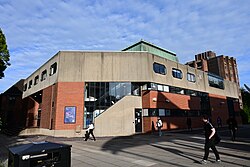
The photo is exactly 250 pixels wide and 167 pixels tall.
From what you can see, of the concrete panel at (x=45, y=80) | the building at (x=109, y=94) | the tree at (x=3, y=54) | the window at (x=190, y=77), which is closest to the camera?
the tree at (x=3, y=54)

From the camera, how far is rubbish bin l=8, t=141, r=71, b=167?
329cm

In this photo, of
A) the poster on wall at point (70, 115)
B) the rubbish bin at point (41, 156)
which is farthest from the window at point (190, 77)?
the rubbish bin at point (41, 156)

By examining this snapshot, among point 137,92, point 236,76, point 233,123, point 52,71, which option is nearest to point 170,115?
point 137,92

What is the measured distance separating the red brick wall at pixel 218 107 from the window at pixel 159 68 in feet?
42.9

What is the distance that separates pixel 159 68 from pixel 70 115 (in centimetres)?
1229

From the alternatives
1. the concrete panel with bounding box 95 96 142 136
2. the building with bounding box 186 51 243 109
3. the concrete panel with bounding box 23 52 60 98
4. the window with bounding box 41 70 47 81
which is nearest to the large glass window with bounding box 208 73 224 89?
the concrete panel with bounding box 95 96 142 136

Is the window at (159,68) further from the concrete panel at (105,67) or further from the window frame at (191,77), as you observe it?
the window frame at (191,77)

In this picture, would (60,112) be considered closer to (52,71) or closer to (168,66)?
(52,71)

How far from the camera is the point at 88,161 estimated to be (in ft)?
25.8

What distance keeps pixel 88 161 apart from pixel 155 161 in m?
2.78

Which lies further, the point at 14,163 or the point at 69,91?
the point at 69,91

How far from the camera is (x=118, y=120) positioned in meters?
20.6

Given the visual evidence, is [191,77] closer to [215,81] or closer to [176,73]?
[176,73]

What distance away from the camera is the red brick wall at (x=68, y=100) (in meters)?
20.2
